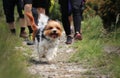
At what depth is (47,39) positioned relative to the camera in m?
10.2

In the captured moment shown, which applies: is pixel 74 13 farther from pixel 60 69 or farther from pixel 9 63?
pixel 9 63

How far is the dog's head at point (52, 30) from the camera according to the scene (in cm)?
1000

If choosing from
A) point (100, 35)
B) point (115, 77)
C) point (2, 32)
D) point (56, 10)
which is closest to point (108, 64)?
point (115, 77)

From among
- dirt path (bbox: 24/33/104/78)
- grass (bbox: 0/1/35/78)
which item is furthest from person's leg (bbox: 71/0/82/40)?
grass (bbox: 0/1/35/78)

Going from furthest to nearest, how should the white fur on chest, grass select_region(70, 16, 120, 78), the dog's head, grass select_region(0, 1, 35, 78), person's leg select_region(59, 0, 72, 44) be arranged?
person's leg select_region(59, 0, 72, 44)
the white fur on chest
the dog's head
grass select_region(70, 16, 120, 78)
grass select_region(0, 1, 35, 78)

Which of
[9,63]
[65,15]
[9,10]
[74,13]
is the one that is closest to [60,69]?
[74,13]

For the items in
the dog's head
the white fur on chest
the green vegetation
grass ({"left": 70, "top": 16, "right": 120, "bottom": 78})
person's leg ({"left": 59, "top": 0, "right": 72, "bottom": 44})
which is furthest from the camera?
person's leg ({"left": 59, "top": 0, "right": 72, "bottom": 44})

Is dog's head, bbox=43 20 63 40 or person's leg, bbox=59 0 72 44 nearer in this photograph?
dog's head, bbox=43 20 63 40

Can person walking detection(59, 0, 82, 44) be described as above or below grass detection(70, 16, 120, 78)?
above

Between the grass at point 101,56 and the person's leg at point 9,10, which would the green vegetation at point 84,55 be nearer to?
the grass at point 101,56

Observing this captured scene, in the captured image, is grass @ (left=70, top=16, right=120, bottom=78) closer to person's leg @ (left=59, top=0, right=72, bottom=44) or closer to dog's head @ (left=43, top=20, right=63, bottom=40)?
person's leg @ (left=59, top=0, right=72, bottom=44)

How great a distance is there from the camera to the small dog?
33.0ft

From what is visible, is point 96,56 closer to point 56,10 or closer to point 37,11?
point 37,11

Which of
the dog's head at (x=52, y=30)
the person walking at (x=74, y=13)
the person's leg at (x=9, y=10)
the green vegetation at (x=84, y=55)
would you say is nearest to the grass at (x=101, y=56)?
the green vegetation at (x=84, y=55)
